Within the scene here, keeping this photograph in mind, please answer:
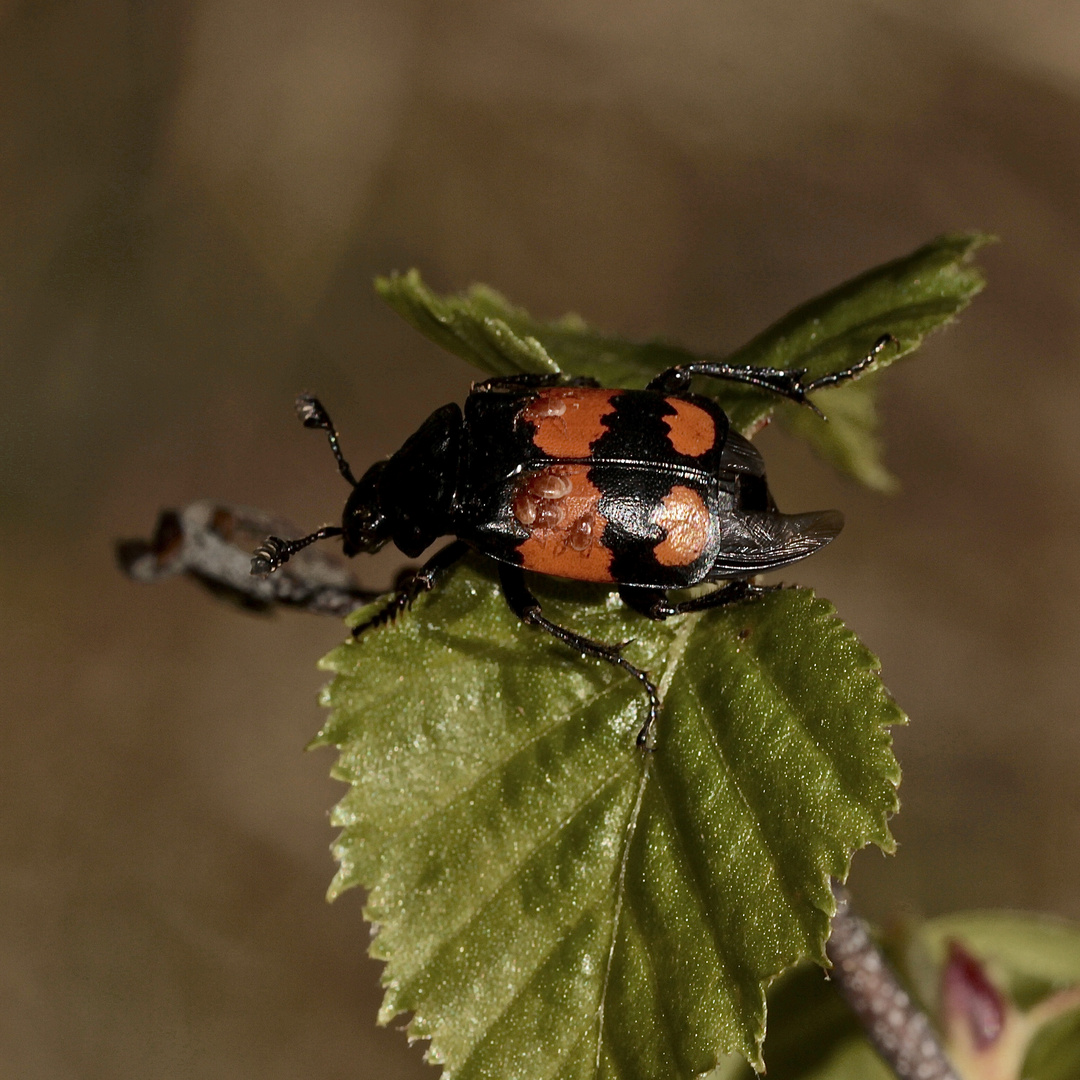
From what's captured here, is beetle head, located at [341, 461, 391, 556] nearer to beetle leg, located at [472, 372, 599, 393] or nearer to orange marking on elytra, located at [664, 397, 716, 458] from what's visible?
beetle leg, located at [472, 372, 599, 393]

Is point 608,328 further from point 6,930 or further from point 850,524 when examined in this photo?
point 6,930

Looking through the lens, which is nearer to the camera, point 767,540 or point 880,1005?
point 880,1005

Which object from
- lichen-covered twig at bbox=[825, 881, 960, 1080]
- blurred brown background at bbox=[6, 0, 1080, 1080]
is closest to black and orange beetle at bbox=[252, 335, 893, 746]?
lichen-covered twig at bbox=[825, 881, 960, 1080]

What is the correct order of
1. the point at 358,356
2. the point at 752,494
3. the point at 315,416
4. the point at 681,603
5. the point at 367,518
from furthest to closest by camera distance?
the point at 358,356 → the point at 315,416 → the point at 367,518 → the point at 752,494 → the point at 681,603

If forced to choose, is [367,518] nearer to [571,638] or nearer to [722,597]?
[571,638]

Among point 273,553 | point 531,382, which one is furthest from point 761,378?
point 273,553

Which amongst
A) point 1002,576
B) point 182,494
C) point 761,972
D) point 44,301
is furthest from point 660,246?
point 761,972

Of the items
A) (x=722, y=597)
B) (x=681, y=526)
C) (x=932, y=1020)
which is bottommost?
(x=932, y=1020)

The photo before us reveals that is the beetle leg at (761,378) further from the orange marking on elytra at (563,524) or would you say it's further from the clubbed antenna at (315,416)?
the clubbed antenna at (315,416)
